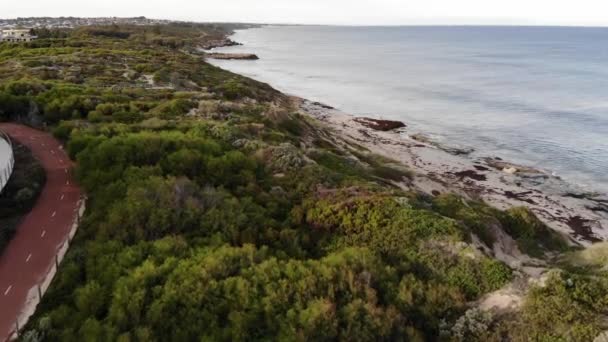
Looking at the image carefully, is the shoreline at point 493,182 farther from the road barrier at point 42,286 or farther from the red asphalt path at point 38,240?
the road barrier at point 42,286

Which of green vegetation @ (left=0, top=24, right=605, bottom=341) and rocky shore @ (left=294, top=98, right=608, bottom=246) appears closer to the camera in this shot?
green vegetation @ (left=0, top=24, right=605, bottom=341)

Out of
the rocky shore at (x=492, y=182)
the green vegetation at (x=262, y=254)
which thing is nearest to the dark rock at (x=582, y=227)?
the rocky shore at (x=492, y=182)

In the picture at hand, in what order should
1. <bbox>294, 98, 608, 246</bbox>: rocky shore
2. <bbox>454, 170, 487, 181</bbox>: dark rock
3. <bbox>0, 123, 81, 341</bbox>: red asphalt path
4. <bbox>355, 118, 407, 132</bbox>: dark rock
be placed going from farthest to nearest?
<bbox>355, 118, 407, 132</bbox>: dark rock → <bbox>454, 170, 487, 181</bbox>: dark rock → <bbox>294, 98, 608, 246</bbox>: rocky shore → <bbox>0, 123, 81, 341</bbox>: red asphalt path

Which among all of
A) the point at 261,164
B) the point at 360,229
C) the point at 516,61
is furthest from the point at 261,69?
the point at 360,229

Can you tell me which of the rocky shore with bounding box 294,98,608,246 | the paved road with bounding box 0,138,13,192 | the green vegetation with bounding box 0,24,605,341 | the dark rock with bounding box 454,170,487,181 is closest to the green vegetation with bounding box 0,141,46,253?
the paved road with bounding box 0,138,13,192

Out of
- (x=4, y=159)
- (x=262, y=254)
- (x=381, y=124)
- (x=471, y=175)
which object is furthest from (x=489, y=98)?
(x=4, y=159)

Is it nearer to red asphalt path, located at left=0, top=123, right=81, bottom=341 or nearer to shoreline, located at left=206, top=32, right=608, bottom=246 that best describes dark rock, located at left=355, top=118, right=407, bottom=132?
shoreline, located at left=206, top=32, right=608, bottom=246

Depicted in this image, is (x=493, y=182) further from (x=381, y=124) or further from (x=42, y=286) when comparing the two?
(x=42, y=286)
